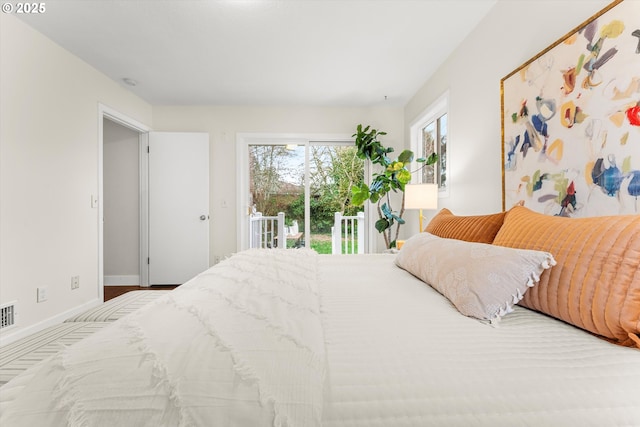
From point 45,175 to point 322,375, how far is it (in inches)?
122

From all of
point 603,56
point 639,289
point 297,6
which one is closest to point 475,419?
point 639,289

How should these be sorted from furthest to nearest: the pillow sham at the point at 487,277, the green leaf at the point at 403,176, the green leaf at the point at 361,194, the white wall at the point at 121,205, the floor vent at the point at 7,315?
1. the white wall at the point at 121,205
2. the green leaf at the point at 361,194
3. the green leaf at the point at 403,176
4. the floor vent at the point at 7,315
5. the pillow sham at the point at 487,277

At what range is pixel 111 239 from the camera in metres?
4.12

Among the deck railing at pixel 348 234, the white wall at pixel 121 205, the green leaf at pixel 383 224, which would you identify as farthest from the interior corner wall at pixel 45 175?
the green leaf at pixel 383 224

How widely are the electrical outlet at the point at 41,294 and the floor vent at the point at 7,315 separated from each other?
0.65 ft

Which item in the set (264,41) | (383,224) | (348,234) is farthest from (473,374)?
(348,234)

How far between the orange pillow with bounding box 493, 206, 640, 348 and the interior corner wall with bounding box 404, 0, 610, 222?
3.84 feet

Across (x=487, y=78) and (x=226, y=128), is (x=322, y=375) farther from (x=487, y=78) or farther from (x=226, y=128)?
(x=226, y=128)

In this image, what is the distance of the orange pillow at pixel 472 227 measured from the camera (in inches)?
56.2

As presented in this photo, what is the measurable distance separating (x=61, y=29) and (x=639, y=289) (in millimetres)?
3815

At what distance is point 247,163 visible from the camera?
429 centimetres

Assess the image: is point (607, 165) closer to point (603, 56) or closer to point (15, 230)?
point (603, 56)

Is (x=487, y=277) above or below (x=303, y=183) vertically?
below

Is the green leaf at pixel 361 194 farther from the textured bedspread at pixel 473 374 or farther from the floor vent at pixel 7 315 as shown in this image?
the floor vent at pixel 7 315
